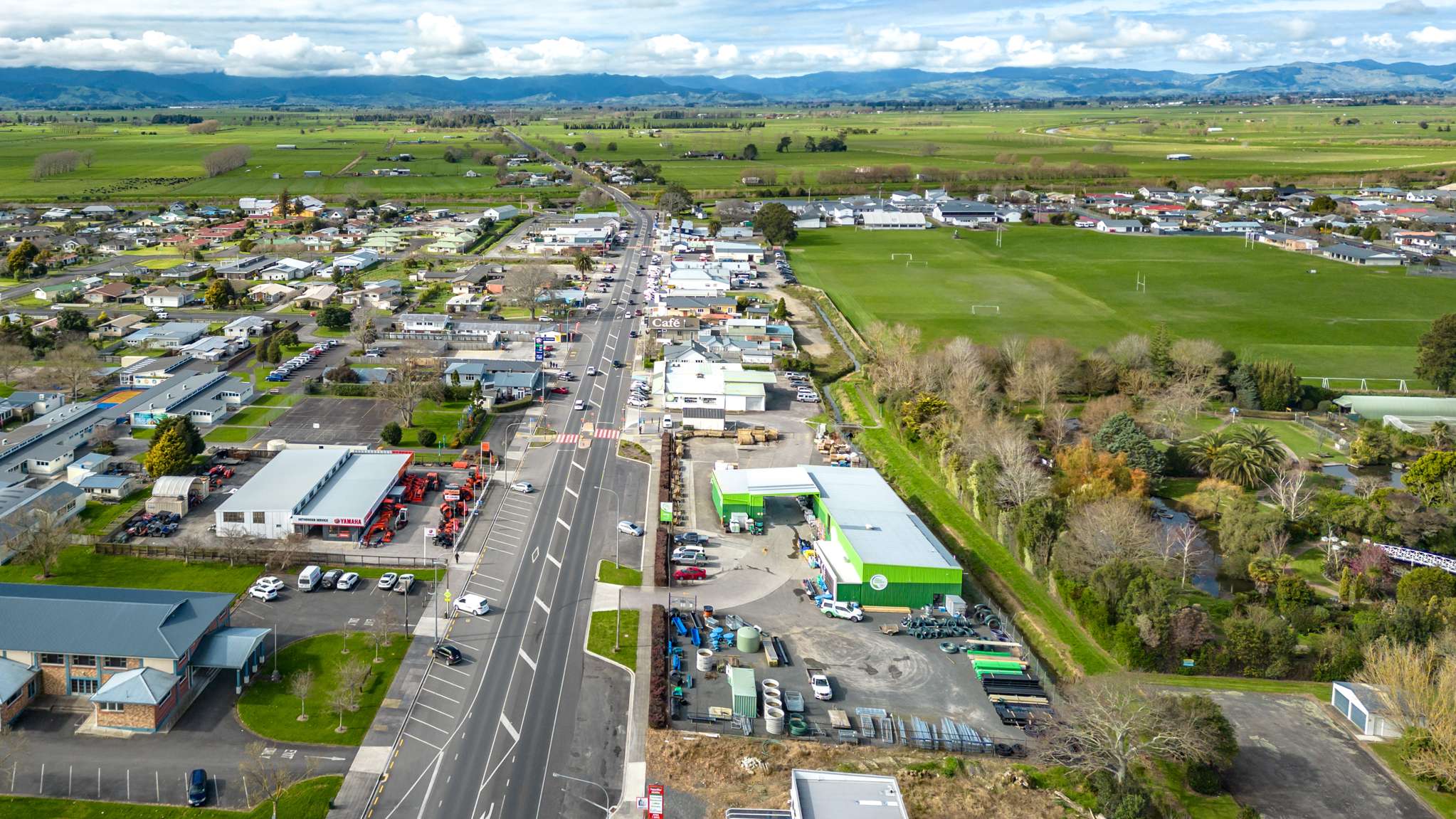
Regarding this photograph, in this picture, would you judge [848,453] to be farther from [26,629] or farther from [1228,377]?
[26,629]

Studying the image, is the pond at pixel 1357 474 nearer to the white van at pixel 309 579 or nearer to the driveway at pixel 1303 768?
the driveway at pixel 1303 768

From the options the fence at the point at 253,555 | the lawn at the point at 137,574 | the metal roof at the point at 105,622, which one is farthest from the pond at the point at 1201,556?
the lawn at the point at 137,574

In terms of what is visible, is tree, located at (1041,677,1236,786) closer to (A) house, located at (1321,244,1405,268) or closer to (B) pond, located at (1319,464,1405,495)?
(B) pond, located at (1319,464,1405,495)

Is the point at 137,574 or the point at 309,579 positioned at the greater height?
the point at 309,579

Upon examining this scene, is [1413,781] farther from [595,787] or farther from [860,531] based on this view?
[595,787]

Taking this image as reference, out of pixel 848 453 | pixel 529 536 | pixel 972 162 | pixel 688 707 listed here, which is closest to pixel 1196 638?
pixel 688 707

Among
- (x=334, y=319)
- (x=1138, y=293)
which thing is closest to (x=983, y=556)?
(x=334, y=319)
